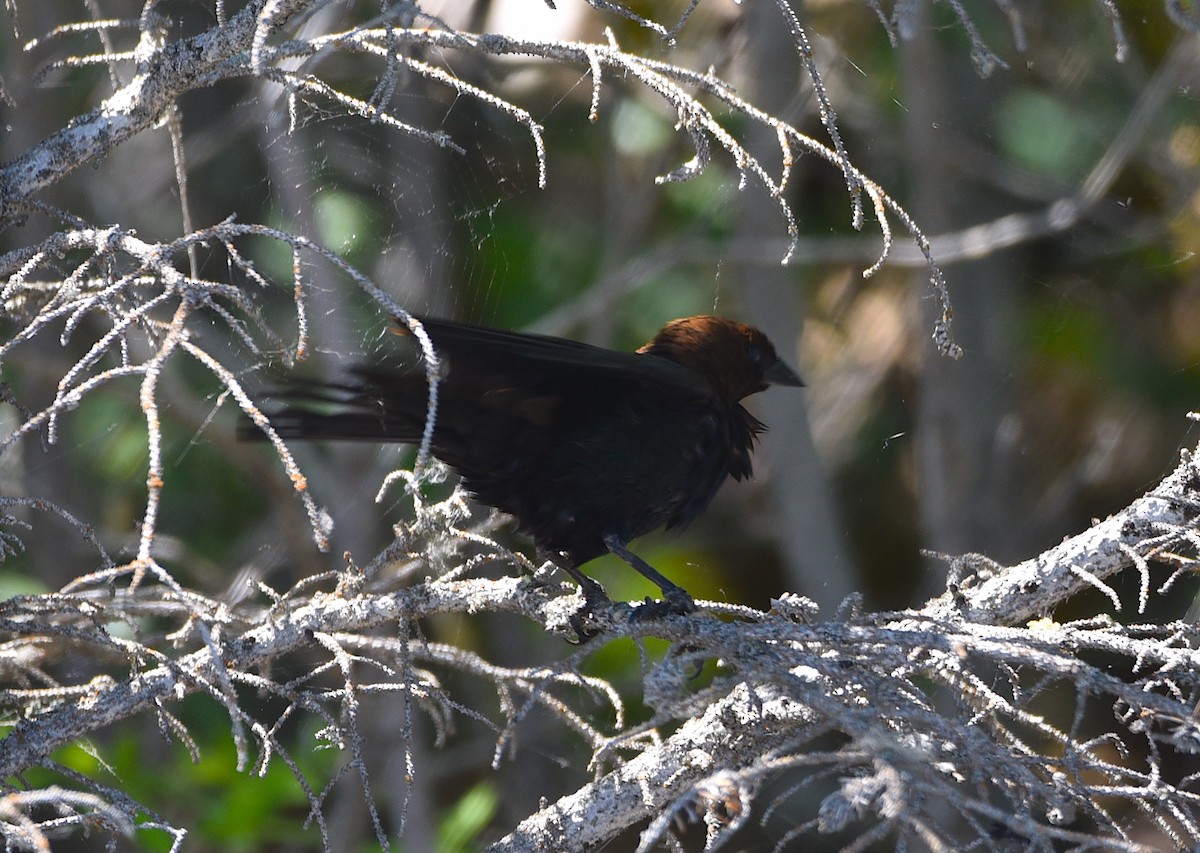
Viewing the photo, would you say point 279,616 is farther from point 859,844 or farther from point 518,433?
point 859,844

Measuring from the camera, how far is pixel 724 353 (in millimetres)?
2910

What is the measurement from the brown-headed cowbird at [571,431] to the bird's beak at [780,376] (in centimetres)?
22

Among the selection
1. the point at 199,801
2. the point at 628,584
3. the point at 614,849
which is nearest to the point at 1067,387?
the point at 628,584

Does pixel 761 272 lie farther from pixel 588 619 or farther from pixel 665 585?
pixel 588 619

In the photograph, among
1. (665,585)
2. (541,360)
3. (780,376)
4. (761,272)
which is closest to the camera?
(541,360)

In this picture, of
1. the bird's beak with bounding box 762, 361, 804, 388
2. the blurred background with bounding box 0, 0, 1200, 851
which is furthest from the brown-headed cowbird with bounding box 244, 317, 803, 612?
the blurred background with bounding box 0, 0, 1200, 851

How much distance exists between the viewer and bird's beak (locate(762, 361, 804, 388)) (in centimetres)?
302

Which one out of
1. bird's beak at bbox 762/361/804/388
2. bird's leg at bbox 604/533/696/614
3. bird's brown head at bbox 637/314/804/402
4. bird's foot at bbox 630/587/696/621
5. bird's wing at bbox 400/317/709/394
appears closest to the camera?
bird's wing at bbox 400/317/709/394

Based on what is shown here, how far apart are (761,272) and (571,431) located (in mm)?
2466

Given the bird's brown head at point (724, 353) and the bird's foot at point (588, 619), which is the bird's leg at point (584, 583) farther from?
the bird's brown head at point (724, 353)

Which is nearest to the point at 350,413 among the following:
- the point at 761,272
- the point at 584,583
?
the point at 584,583

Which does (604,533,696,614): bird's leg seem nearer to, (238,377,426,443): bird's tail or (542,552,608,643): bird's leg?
(542,552,608,643): bird's leg

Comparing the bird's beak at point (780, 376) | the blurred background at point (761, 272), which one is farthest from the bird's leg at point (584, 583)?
the blurred background at point (761, 272)

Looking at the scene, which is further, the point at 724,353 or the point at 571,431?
the point at 724,353
